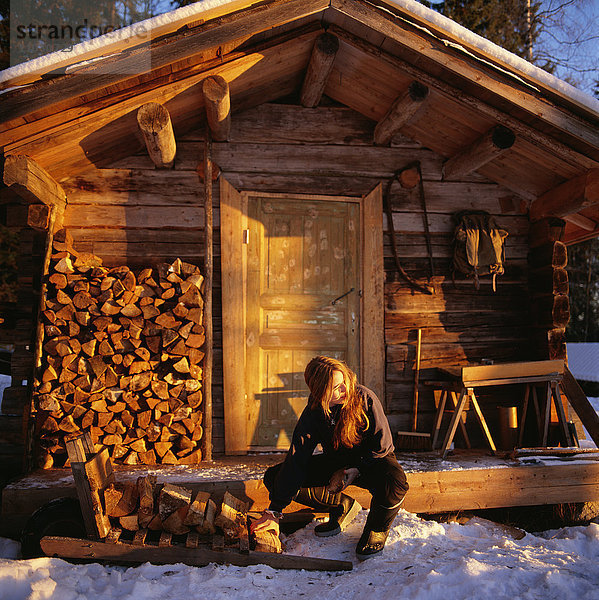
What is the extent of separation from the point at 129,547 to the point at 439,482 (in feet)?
7.80

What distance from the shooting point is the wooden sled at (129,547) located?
2.98 m

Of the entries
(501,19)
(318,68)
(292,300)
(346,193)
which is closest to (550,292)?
(346,193)

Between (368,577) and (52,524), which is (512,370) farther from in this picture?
(52,524)

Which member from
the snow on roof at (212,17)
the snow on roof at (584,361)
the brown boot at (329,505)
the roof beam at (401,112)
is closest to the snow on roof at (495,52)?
the snow on roof at (212,17)

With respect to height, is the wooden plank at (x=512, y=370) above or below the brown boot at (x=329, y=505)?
above

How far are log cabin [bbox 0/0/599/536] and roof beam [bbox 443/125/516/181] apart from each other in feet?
0.08

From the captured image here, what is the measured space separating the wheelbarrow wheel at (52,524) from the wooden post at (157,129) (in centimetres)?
277

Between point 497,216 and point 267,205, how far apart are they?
2536 millimetres

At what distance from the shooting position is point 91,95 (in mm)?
3781

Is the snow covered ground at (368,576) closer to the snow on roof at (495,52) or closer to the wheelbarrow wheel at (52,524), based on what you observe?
the wheelbarrow wheel at (52,524)

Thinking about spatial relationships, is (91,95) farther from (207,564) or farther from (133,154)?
(207,564)

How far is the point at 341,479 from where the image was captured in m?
3.51

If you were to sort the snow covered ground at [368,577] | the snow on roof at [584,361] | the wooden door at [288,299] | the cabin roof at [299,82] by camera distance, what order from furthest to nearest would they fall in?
the snow on roof at [584,361] → the wooden door at [288,299] → the cabin roof at [299,82] → the snow covered ground at [368,577]

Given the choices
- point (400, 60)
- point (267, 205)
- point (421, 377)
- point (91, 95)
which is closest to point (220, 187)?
point (267, 205)
